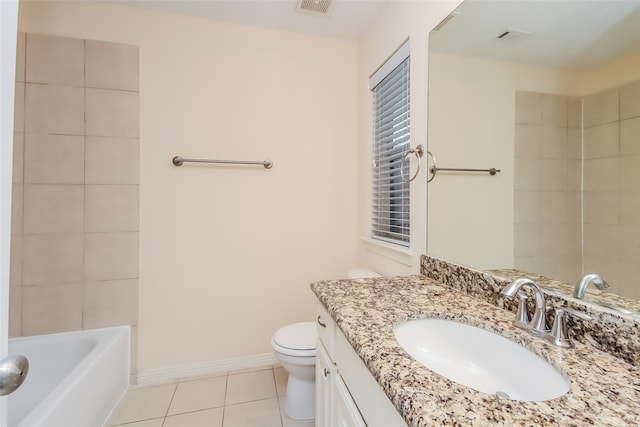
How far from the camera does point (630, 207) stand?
0.66 metres

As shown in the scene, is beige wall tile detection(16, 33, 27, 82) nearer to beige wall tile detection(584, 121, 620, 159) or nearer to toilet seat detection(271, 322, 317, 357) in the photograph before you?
toilet seat detection(271, 322, 317, 357)

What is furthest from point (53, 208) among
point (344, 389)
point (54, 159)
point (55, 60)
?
point (344, 389)

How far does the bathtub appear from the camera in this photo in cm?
125

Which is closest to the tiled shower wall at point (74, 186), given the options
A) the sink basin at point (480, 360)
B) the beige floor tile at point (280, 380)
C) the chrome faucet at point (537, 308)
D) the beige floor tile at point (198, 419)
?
the beige floor tile at point (198, 419)

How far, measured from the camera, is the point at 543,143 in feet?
2.86

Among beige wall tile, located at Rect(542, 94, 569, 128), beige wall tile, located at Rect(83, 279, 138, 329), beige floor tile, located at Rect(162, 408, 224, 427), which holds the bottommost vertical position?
beige floor tile, located at Rect(162, 408, 224, 427)

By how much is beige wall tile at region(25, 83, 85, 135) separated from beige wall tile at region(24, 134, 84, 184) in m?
0.05

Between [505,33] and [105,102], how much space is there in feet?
6.78

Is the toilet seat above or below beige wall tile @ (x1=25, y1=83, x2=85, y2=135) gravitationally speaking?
below

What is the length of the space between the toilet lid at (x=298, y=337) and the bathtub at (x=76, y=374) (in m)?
0.88

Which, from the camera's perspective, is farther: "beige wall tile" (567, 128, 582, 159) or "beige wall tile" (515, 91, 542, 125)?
"beige wall tile" (515, 91, 542, 125)

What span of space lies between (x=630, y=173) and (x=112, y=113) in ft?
7.55

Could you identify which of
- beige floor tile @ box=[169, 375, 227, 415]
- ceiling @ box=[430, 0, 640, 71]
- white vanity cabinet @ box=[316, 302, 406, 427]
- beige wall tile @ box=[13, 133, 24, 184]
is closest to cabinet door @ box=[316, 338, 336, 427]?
white vanity cabinet @ box=[316, 302, 406, 427]

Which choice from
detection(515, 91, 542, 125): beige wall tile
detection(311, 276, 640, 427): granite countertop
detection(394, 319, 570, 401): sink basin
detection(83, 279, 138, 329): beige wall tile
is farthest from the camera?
detection(83, 279, 138, 329): beige wall tile
